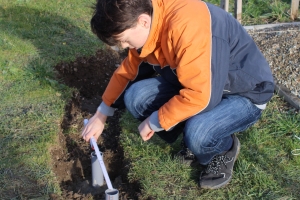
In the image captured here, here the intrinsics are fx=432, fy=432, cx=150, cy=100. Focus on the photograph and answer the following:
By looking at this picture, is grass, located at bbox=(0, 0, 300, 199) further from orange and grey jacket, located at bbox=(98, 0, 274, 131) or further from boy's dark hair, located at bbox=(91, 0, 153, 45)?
boy's dark hair, located at bbox=(91, 0, 153, 45)

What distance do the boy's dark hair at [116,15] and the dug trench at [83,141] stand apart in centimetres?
114

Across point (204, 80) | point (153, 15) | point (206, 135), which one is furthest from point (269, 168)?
point (153, 15)

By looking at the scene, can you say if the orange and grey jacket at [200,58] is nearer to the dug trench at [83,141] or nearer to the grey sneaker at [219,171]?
the grey sneaker at [219,171]

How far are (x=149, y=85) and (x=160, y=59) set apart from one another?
1.45 feet

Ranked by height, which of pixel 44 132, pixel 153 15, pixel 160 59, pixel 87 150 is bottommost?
pixel 87 150

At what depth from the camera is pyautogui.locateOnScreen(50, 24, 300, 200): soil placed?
3109 mm

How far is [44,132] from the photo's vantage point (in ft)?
11.1

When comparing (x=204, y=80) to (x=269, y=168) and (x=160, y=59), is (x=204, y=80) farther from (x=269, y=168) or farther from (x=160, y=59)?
(x=269, y=168)

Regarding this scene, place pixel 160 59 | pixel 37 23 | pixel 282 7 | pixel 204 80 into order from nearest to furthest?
pixel 204 80 < pixel 160 59 < pixel 37 23 < pixel 282 7

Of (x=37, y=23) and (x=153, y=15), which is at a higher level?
(x=153, y=15)

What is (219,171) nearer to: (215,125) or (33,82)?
(215,125)

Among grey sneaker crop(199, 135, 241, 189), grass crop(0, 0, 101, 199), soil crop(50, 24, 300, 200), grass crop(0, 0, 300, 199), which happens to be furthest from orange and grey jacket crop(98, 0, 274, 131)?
grass crop(0, 0, 101, 199)

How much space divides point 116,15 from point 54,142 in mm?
1439

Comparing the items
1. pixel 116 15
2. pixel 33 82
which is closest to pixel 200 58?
pixel 116 15
